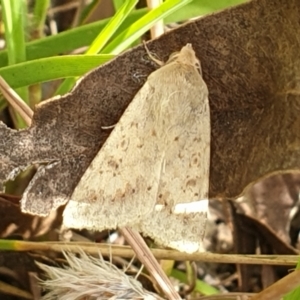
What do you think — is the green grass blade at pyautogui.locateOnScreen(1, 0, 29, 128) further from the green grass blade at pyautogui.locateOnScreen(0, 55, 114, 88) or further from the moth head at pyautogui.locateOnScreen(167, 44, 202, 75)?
the moth head at pyautogui.locateOnScreen(167, 44, 202, 75)

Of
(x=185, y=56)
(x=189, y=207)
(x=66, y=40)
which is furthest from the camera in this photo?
(x=66, y=40)

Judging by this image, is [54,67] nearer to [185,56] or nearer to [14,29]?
[14,29]

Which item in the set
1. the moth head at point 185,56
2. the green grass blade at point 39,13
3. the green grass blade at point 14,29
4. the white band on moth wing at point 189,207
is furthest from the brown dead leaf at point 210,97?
the green grass blade at point 39,13

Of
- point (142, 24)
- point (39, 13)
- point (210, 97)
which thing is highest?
point (39, 13)

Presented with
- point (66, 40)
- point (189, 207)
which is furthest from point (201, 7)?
point (189, 207)

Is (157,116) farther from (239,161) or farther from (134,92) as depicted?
(239,161)

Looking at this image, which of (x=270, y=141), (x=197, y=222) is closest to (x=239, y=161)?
(x=270, y=141)
